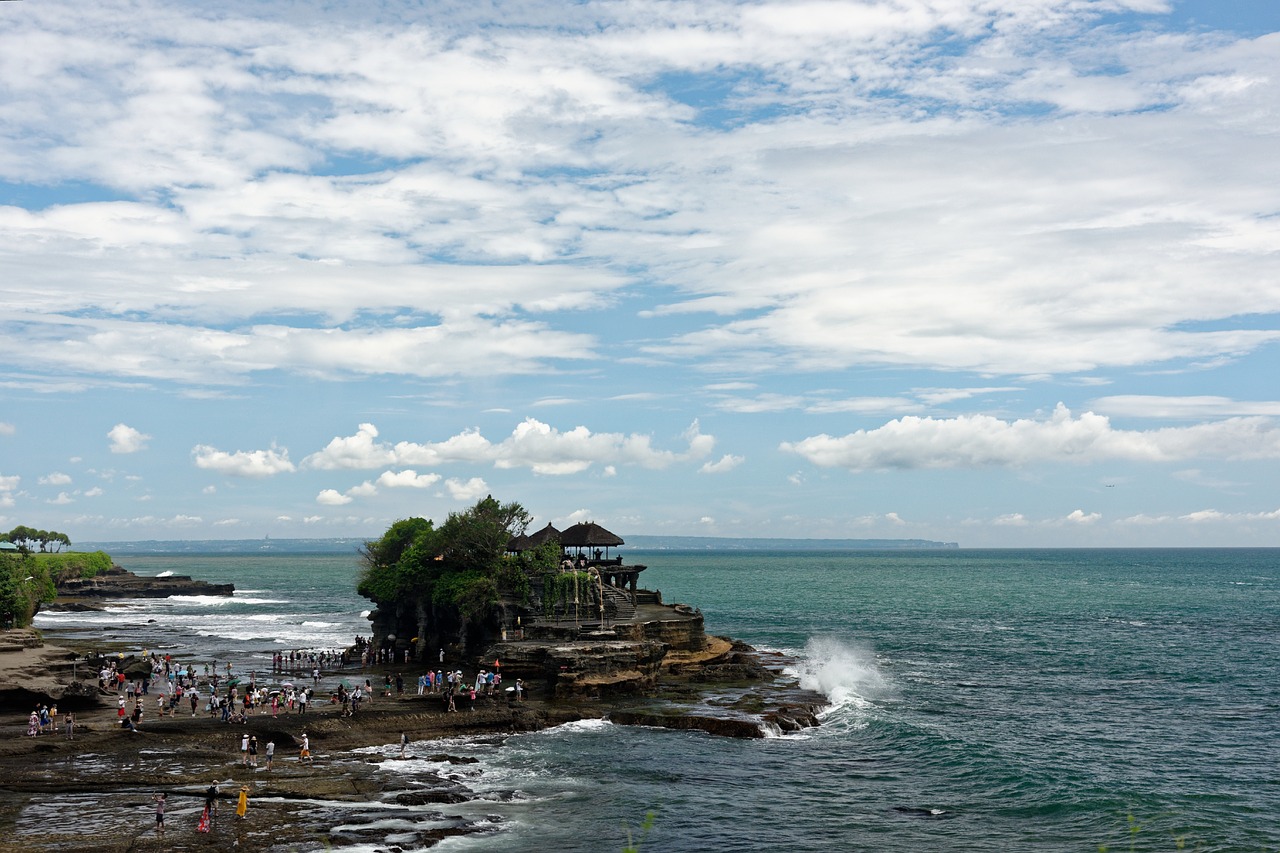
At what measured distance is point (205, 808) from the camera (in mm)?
29922

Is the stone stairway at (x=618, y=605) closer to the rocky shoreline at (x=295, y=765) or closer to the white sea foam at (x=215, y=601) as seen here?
the rocky shoreline at (x=295, y=765)

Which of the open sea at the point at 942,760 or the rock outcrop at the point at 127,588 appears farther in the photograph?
the rock outcrop at the point at 127,588

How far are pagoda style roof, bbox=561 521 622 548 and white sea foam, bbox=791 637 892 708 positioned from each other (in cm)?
1632

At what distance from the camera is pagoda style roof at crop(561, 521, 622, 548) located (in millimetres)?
69875

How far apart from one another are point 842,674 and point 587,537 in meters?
20.5

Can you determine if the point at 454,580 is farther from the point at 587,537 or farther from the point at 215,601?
the point at 215,601

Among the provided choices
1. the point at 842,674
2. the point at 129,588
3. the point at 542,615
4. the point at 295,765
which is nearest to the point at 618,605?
the point at 542,615

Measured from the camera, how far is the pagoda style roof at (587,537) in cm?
6988

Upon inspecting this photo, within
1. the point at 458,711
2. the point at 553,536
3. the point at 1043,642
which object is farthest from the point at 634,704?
the point at 1043,642

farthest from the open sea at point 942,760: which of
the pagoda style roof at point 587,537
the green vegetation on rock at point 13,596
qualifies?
the pagoda style roof at point 587,537

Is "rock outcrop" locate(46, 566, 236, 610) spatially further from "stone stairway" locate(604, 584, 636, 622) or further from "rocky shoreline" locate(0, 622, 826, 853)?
"stone stairway" locate(604, 584, 636, 622)

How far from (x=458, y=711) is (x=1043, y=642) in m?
56.4

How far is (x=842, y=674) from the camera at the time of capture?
205ft

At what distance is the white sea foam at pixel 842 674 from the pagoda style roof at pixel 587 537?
1632 centimetres
